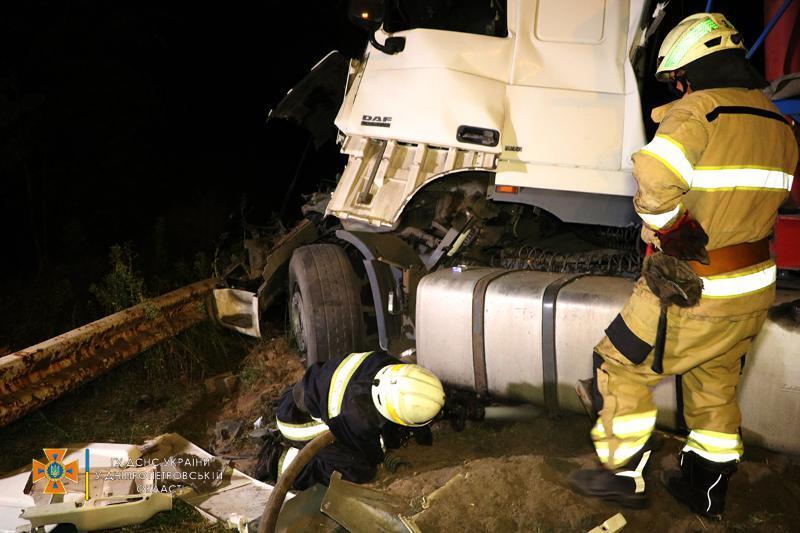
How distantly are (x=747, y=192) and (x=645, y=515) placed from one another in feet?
4.42

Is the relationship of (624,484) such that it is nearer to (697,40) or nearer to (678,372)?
(678,372)

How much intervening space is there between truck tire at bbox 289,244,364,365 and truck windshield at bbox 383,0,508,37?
1535 mm

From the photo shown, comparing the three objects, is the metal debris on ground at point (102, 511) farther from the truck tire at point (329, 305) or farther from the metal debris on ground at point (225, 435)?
the truck tire at point (329, 305)

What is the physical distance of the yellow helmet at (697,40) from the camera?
2.30 meters

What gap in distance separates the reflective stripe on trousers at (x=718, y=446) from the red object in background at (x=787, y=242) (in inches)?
34.4

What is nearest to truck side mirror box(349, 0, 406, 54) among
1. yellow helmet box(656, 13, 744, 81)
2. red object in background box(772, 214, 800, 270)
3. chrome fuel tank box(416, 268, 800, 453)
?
chrome fuel tank box(416, 268, 800, 453)

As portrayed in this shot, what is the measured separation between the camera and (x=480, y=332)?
10.5 feet

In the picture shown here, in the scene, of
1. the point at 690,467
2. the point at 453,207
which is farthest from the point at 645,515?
the point at 453,207

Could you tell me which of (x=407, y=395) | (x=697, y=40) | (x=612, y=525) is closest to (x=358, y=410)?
(x=407, y=395)

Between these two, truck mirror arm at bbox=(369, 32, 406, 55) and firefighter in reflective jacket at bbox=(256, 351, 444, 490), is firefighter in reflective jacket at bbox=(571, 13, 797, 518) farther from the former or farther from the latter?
truck mirror arm at bbox=(369, 32, 406, 55)

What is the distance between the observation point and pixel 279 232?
516 centimetres

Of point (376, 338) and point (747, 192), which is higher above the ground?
point (747, 192)

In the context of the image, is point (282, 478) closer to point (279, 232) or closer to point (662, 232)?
point (662, 232)

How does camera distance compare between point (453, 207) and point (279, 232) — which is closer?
point (453, 207)
